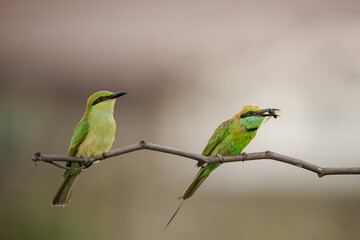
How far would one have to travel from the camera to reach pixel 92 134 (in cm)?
165

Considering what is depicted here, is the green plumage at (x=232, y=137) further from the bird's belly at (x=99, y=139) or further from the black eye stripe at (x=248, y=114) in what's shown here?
the bird's belly at (x=99, y=139)

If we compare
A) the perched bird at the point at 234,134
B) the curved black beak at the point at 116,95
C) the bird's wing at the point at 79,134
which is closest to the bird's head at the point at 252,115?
the perched bird at the point at 234,134

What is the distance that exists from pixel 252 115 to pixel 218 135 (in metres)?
0.24

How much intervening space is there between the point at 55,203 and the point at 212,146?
76 cm

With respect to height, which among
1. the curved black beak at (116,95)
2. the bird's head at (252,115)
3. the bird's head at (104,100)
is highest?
the curved black beak at (116,95)

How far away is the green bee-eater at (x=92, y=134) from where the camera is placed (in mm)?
1507

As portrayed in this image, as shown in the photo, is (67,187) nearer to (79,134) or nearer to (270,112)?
(79,134)

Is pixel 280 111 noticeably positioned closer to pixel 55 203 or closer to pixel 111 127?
pixel 111 127

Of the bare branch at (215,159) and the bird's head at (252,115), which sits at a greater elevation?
the bird's head at (252,115)

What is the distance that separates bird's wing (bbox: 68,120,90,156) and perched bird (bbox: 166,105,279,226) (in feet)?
1.70

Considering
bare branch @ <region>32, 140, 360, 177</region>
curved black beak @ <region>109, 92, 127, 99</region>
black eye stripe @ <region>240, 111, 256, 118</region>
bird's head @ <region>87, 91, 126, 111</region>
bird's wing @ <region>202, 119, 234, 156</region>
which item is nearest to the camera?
bare branch @ <region>32, 140, 360, 177</region>

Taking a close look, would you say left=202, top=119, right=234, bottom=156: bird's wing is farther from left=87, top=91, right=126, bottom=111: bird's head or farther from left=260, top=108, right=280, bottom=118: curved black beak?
left=87, top=91, right=126, bottom=111: bird's head

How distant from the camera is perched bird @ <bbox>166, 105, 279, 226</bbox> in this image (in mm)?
1585

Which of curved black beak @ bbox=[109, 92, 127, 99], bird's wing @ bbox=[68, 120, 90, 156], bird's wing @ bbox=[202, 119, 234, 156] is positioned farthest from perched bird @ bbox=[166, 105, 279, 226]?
bird's wing @ bbox=[68, 120, 90, 156]
